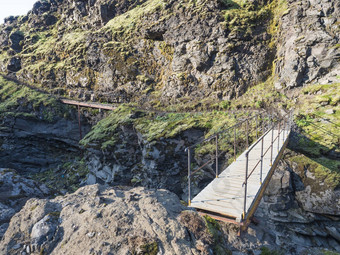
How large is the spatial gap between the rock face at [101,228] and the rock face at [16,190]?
5.13ft

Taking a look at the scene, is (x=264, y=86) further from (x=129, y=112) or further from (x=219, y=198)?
(x=219, y=198)

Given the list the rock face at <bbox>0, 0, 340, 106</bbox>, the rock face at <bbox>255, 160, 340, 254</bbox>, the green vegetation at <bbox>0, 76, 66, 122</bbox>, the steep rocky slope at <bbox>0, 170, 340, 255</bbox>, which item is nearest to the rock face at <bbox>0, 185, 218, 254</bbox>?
the steep rocky slope at <bbox>0, 170, 340, 255</bbox>

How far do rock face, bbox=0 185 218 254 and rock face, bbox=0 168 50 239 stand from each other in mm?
1563

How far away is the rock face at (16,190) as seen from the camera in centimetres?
534

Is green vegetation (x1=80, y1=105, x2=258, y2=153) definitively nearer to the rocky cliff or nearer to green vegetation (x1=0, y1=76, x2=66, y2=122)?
the rocky cliff

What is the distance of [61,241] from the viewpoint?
3219 mm

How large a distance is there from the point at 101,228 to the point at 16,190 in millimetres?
4562

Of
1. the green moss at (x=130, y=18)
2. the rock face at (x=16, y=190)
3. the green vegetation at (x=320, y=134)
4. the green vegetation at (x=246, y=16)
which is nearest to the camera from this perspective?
the rock face at (x=16, y=190)

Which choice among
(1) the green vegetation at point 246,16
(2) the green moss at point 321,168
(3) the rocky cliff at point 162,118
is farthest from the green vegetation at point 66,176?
(1) the green vegetation at point 246,16

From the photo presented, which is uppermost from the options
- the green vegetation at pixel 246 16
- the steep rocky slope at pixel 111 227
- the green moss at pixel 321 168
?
the green vegetation at pixel 246 16

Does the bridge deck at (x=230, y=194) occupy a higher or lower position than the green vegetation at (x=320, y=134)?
higher

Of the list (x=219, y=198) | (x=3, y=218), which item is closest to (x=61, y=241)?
(x=3, y=218)

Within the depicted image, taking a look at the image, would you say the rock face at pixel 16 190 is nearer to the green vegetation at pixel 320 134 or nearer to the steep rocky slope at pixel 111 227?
the steep rocky slope at pixel 111 227

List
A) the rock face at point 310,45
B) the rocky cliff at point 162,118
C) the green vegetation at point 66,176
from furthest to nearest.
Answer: the green vegetation at point 66,176 → the rock face at point 310,45 → the rocky cliff at point 162,118
